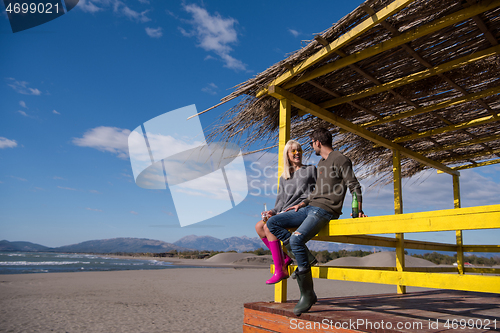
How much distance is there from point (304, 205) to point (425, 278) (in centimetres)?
108

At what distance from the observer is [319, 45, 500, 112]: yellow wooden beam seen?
3.20 metres

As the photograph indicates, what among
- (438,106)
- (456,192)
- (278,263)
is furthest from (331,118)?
(456,192)

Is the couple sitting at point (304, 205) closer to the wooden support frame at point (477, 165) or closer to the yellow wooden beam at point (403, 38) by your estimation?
the yellow wooden beam at point (403, 38)

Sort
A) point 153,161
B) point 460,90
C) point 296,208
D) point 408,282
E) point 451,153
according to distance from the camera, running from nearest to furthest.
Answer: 1. point 408,282
2. point 296,208
3. point 460,90
4. point 153,161
5. point 451,153

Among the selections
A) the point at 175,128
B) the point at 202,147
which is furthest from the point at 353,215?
the point at 175,128

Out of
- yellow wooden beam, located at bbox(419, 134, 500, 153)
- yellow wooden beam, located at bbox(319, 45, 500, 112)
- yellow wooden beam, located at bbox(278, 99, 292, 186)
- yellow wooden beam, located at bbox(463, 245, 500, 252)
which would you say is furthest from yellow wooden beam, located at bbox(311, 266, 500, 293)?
yellow wooden beam, located at bbox(463, 245, 500, 252)

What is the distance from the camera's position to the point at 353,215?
9.36ft

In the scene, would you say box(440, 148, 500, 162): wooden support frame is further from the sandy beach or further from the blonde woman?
the sandy beach

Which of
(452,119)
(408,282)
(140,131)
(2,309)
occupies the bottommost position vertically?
(2,309)

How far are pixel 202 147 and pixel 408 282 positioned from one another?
2949 mm

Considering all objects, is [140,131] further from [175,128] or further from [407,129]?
[407,129]

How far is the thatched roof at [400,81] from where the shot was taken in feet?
9.47

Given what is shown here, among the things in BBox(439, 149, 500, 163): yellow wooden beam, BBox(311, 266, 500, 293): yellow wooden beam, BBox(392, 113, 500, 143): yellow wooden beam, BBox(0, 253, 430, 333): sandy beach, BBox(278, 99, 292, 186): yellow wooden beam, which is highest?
BBox(392, 113, 500, 143): yellow wooden beam

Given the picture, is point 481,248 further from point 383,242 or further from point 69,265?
point 69,265
